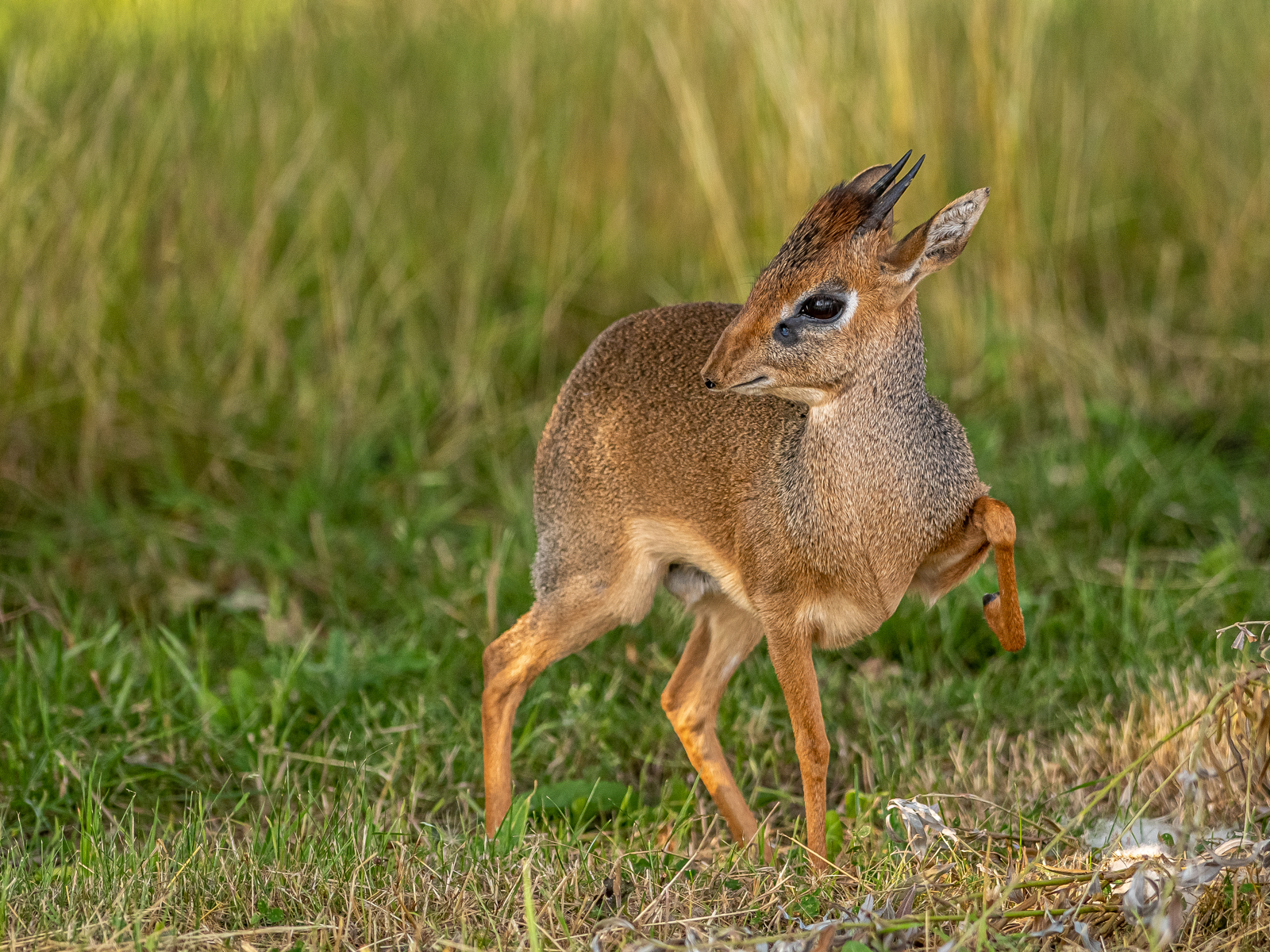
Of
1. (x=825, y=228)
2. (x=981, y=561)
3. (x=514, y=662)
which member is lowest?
(x=514, y=662)

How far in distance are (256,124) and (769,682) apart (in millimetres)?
3500

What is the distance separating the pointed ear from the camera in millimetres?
2775

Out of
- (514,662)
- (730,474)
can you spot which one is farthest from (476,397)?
(730,474)

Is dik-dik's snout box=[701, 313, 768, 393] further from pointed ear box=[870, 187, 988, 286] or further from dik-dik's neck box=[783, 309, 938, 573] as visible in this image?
pointed ear box=[870, 187, 988, 286]

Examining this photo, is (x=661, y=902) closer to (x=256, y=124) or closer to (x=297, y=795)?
(x=297, y=795)

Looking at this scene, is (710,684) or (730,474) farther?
(710,684)

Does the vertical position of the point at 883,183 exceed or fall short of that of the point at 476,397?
it exceeds it

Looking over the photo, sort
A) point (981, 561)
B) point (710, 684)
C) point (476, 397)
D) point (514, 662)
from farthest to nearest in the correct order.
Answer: point (476, 397) < point (710, 684) < point (514, 662) < point (981, 561)

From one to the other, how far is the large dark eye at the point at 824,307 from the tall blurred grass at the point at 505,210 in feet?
8.03

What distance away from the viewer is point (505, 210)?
20.5 ft

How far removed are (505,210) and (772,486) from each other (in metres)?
3.53

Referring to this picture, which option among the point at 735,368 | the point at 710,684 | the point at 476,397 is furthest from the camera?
the point at 476,397

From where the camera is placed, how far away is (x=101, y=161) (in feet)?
17.7

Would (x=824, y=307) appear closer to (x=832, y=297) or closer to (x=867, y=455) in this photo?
(x=832, y=297)
